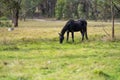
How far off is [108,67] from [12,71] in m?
4.17

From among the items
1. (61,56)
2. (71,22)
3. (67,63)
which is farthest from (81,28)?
(67,63)

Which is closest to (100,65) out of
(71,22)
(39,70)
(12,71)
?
(39,70)

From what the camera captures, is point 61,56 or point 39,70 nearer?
point 39,70

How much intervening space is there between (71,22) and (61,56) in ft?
37.4

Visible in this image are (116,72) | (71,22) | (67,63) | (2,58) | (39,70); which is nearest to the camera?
(116,72)

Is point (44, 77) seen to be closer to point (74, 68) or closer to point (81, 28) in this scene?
point (74, 68)

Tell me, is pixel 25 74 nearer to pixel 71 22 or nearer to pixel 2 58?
pixel 2 58

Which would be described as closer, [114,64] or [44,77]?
[44,77]

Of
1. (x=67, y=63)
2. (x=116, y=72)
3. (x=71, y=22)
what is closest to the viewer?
(x=116, y=72)

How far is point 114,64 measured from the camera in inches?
638

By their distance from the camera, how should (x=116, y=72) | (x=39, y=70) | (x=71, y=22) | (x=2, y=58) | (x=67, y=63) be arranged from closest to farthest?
(x=116, y=72)
(x=39, y=70)
(x=67, y=63)
(x=2, y=58)
(x=71, y=22)

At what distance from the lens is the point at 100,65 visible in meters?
16.1

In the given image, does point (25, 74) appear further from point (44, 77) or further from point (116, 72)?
point (116, 72)

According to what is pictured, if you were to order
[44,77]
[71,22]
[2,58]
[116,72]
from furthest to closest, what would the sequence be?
→ [71,22], [2,58], [116,72], [44,77]
